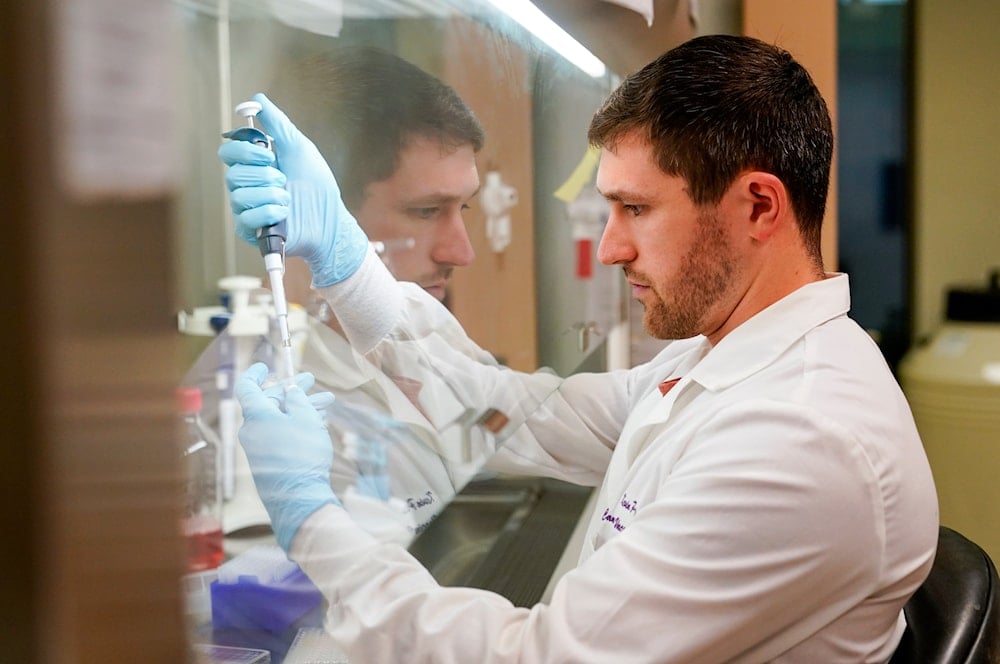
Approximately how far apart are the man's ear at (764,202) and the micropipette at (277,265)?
0.61m

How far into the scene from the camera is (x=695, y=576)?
0.88 metres

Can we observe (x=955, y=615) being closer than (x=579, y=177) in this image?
Yes

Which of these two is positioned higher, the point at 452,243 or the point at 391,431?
the point at 452,243

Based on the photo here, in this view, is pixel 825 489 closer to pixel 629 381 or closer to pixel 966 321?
pixel 629 381

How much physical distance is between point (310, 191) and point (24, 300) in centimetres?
51

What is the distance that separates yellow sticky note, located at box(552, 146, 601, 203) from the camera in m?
1.51

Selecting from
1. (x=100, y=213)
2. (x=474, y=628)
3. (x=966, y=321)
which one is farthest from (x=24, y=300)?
(x=966, y=321)

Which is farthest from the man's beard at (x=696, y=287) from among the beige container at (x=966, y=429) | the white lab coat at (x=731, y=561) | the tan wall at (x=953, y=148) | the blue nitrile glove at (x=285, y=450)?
the tan wall at (x=953, y=148)

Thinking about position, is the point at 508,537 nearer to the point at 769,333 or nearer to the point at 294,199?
the point at 769,333

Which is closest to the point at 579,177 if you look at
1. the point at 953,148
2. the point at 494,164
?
the point at 494,164

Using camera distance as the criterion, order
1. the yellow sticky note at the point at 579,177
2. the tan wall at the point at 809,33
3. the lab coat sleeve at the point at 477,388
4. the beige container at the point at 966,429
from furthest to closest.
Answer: the beige container at the point at 966,429
the tan wall at the point at 809,33
the yellow sticky note at the point at 579,177
the lab coat sleeve at the point at 477,388

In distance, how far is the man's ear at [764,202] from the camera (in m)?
1.08

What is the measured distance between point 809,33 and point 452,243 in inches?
64.8

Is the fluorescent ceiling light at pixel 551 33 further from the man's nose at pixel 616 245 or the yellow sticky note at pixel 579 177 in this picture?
the man's nose at pixel 616 245
